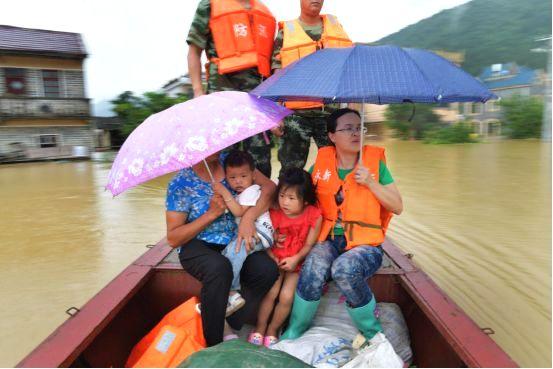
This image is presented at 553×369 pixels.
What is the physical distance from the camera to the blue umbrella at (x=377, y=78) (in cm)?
167

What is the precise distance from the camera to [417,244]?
15.7ft

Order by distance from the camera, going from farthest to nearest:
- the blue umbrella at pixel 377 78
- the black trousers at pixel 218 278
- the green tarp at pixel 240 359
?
the black trousers at pixel 218 278 < the blue umbrella at pixel 377 78 < the green tarp at pixel 240 359

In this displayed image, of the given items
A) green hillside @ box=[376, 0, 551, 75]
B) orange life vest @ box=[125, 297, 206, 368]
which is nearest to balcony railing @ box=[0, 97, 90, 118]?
orange life vest @ box=[125, 297, 206, 368]

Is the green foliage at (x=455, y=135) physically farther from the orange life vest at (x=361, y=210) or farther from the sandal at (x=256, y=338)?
the sandal at (x=256, y=338)

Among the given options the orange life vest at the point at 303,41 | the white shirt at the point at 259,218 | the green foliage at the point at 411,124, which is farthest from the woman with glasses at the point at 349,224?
the green foliage at the point at 411,124

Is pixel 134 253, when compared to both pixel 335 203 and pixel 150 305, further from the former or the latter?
pixel 335 203

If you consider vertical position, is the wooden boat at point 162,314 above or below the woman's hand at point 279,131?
below

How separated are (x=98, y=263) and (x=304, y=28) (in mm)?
3417

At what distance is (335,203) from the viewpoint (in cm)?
228

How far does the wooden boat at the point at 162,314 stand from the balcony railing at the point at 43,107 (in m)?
14.7

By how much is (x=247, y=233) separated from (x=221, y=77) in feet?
4.62

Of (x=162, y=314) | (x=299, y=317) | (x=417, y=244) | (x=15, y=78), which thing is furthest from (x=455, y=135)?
(x=162, y=314)

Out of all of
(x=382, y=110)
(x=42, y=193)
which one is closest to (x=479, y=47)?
(x=382, y=110)

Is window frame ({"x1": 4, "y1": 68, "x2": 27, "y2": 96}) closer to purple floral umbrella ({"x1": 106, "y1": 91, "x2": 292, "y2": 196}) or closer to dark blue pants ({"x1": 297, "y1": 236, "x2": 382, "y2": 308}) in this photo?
purple floral umbrella ({"x1": 106, "y1": 91, "x2": 292, "y2": 196})
